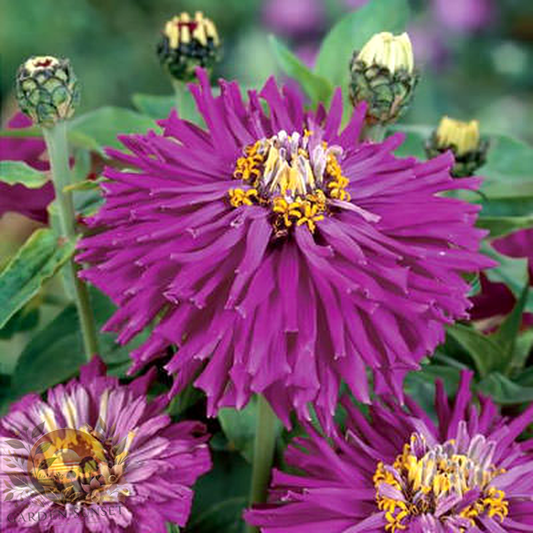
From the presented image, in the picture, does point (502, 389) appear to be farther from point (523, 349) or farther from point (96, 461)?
point (96, 461)

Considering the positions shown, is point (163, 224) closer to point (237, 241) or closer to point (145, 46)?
point (237, 241)

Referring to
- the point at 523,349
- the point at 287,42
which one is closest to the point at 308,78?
the point at 523,349

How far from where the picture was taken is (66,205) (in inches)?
13.8

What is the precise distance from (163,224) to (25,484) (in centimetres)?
9

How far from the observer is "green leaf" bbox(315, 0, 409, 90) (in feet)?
1.45

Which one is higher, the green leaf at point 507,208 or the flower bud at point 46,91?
the flower bud at point 46,91

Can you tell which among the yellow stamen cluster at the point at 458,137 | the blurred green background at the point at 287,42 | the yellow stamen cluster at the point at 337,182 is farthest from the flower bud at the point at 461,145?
the blurred green background at the point at 287,42

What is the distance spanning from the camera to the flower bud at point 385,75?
0.35 meters

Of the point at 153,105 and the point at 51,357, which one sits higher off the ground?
the point at 153,105

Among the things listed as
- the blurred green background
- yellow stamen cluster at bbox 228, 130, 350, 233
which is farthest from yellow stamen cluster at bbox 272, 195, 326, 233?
the blurred green background

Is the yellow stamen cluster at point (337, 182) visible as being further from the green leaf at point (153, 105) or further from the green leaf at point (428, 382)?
the green leaf at point (153, 105)

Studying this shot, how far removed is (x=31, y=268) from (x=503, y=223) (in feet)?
0.59

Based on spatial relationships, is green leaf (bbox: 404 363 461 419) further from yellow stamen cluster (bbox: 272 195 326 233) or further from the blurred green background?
the blurred green background

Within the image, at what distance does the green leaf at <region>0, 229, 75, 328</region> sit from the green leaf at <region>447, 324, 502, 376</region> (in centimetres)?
14
